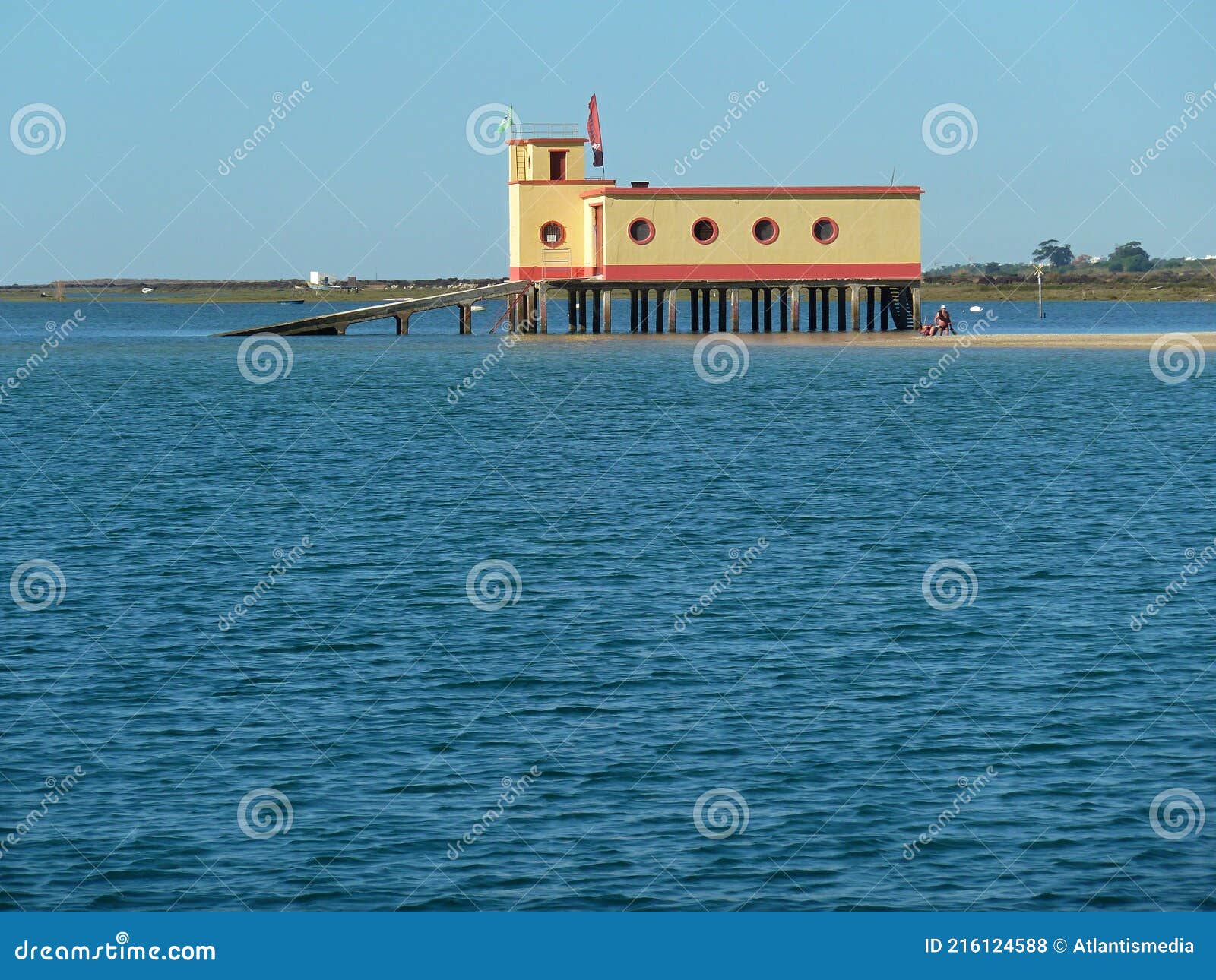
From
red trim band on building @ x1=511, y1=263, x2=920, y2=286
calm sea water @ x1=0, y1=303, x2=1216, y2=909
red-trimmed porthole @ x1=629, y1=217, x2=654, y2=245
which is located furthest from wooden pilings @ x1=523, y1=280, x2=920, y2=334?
calm sea water @ x1=0, y1=303, x2=1216, y2=909

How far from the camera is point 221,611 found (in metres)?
24.3

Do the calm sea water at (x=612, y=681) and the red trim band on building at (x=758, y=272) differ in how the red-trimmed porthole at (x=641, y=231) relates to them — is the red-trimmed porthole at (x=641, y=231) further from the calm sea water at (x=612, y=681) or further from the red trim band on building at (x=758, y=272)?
the calm sea water at (x=612, y=681)

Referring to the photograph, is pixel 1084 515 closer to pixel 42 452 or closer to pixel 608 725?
pixel 608 725

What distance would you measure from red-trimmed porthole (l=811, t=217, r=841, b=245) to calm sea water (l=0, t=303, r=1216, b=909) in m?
33.2

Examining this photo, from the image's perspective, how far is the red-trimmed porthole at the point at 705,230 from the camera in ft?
250

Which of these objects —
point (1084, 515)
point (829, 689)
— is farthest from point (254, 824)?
point (1084, 515)

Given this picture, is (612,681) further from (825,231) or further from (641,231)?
(825,231)

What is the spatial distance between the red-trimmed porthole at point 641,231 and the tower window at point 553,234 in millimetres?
4172

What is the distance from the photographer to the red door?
7594 centimetres

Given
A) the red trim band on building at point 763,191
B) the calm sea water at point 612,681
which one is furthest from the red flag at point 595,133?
the calm sea water at point 612,681

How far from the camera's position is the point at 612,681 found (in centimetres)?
2023

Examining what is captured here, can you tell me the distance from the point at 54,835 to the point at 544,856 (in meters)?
4.23

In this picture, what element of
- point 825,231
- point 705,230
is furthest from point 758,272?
point 825,231

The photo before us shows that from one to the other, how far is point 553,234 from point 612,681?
199 ft
